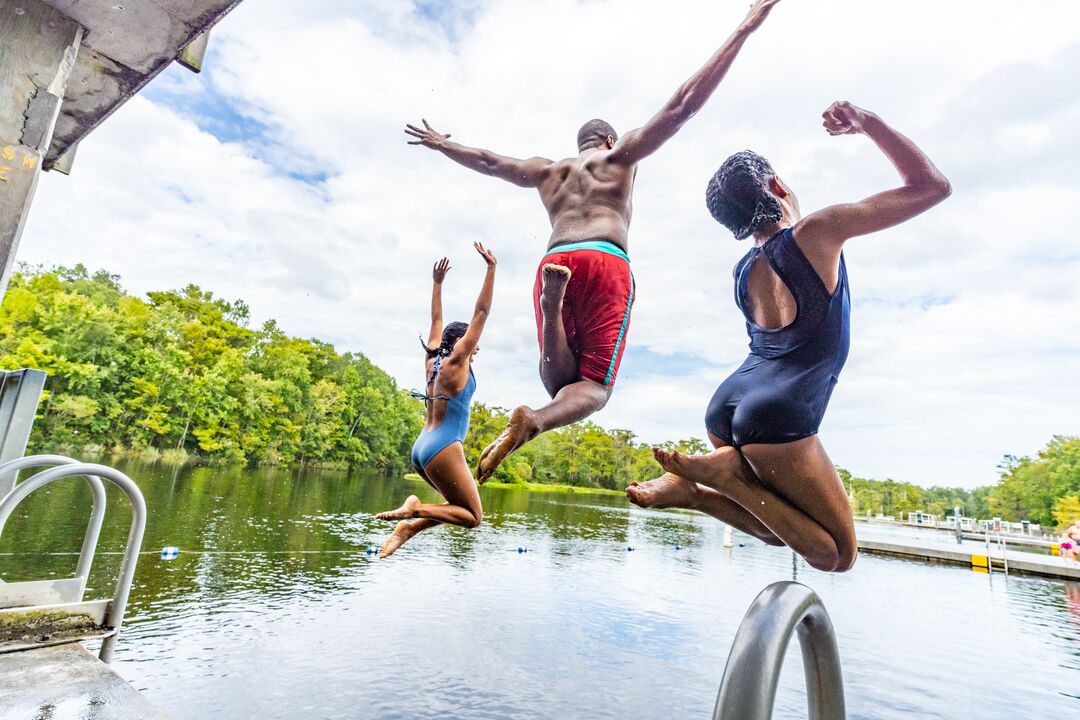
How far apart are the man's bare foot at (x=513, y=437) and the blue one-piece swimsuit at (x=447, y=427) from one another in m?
1.54

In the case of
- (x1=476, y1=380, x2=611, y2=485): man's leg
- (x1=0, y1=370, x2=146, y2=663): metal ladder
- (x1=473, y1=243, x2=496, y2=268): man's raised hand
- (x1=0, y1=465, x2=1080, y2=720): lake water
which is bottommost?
(x1=0, y1=465, x2=1080, y2=720): lake water

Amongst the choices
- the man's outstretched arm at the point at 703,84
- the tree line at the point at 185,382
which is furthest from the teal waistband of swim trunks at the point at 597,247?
the tree line at the point at 185,382

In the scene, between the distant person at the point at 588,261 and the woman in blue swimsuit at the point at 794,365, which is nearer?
the woman in blue swimsuit at the point at 794,365

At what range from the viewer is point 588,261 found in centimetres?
237

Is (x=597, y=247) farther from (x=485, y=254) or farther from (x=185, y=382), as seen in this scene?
(x=185, y=382)

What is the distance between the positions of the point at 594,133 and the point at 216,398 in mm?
56510

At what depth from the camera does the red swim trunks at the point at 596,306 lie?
236 centimetres

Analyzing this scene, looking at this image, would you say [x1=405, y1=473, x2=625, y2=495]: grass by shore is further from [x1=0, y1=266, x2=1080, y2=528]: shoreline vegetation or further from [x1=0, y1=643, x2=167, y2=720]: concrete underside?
[x1=0, y1=643, x2=167, y2=720]: concrete underside

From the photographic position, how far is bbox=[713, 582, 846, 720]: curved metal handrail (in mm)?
968

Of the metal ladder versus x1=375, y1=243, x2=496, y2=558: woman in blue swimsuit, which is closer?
x1=375, y1=243, x2=496, y2=558: woman in blue swimsuit

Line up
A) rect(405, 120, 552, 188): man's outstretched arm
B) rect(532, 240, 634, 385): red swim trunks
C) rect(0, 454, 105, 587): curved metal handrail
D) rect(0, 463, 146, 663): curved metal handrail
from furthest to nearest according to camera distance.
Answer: rect(0, 463, 146, 663): curved metal handrail → rect(0, 454, 105, 587): curved metal handrail → rect(405, 120, 552, 188): man's outstretched arm → rect(532, 240, 634, 385): red swim trunks

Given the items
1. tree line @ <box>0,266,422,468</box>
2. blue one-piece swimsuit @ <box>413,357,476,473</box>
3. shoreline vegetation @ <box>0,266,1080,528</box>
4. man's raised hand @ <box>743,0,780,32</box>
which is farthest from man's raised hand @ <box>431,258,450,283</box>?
tree line @ <box>0,266,422,468</box>

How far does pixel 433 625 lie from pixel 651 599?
8.98m

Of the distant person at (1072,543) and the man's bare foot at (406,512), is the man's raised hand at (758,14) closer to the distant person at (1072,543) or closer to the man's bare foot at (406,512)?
the man's bare foot at (406,512)
